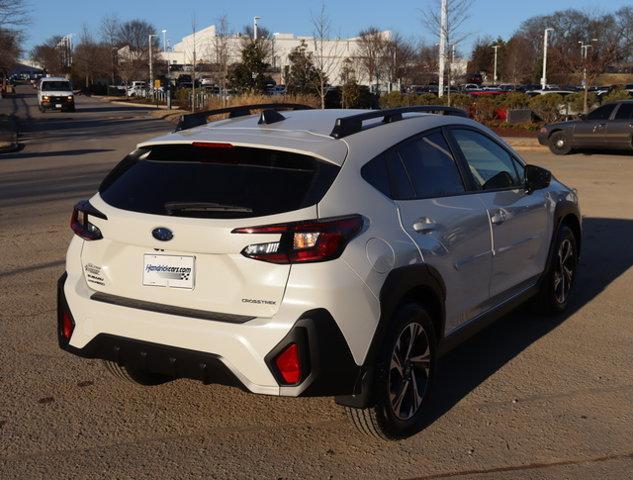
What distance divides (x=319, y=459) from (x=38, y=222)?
758 centimetres

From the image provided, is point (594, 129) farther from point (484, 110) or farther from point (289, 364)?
point (289, 364)

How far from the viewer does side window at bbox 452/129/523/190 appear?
5051 mm

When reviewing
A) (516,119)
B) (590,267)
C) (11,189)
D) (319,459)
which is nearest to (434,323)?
(319,459)

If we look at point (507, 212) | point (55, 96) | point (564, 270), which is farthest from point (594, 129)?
point (55, 96)

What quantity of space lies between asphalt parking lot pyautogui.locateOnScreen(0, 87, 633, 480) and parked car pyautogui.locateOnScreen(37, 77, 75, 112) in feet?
139

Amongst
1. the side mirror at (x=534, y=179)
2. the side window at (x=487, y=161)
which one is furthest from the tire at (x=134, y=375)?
the side mirror at (x=534, y=179)

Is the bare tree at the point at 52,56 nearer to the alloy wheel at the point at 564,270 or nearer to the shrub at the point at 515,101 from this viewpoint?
the shrub at the point at 515,101

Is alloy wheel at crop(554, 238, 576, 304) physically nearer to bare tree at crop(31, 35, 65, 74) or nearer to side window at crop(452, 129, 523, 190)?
side window at crop(452, 129, 523, 190)

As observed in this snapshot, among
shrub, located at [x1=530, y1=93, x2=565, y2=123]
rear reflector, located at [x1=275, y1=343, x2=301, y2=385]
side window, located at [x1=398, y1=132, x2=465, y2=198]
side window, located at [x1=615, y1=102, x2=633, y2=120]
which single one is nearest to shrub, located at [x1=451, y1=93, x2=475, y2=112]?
shrub, located at [x1=530, y1=93, x2=565, y2=123]

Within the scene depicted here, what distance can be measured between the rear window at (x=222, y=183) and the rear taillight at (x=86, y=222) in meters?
0.10

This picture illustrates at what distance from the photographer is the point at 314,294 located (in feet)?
11.4

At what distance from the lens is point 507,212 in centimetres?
511

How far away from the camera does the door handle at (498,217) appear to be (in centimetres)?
490

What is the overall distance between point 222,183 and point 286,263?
59cm
